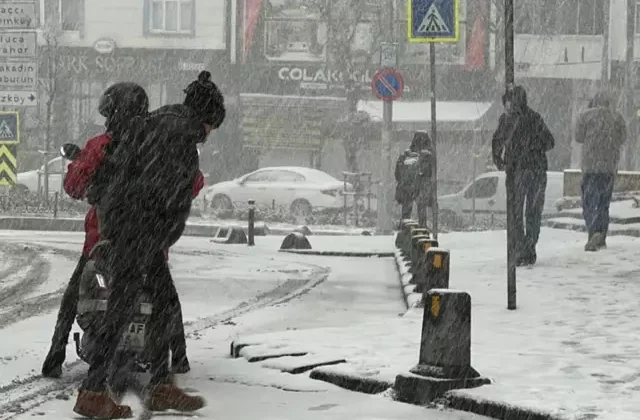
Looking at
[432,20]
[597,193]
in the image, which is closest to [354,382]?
[432,20]

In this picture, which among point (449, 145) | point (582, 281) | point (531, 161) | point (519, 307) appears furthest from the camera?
point (449, 145)

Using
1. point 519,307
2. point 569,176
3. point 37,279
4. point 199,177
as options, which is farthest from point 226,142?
point 199,177

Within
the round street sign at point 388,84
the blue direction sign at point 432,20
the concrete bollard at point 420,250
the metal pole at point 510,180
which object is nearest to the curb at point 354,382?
the metal pole at point 510,180

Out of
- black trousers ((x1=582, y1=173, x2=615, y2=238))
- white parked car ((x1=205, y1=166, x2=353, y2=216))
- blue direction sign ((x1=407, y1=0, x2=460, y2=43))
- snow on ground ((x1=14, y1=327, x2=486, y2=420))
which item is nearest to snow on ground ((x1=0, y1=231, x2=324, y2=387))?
snow on ground ((x1=14, y1=327, x2=486, y2=420))

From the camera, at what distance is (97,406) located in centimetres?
663

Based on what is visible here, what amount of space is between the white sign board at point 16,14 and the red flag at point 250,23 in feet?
73.0

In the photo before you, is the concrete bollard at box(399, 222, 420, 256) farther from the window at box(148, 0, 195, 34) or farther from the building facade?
the window at box(148, 0, 195, 34)

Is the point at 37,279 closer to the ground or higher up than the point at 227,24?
closer to the ground

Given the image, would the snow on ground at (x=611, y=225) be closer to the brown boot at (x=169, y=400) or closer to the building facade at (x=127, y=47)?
the brown boot at (x=169, y=400)

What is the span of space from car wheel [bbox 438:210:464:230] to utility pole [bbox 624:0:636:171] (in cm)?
1342

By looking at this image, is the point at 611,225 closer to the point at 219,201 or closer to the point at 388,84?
the point at 388,84

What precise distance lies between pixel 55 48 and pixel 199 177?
39110 millimetres

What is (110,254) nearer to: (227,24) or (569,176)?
(569,176)

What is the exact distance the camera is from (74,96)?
45781 millimetres
